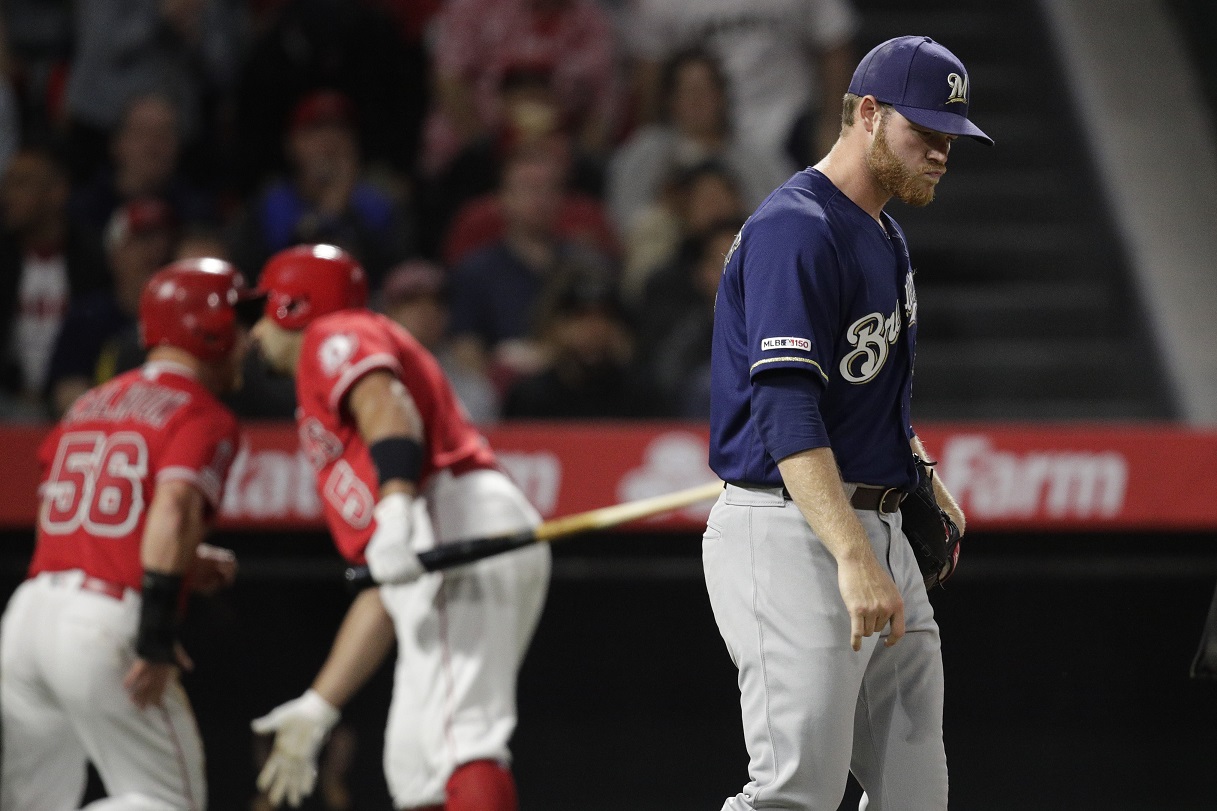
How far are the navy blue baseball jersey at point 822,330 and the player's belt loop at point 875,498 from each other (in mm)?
22

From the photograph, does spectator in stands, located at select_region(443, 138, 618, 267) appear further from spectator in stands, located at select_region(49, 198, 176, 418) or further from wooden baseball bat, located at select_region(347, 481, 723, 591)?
wooden baseball bat, located at select_region(347, 481, 723, 591)

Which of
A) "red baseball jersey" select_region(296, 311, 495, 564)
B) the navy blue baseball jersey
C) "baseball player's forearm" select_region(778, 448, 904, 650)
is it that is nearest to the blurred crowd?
"red baseball jersey" select_region(296, 311, 495, 564)

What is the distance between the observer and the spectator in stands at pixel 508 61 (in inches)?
292

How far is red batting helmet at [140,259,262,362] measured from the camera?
13.4 ft

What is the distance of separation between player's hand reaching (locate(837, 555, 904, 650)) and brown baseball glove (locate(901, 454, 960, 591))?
0.35 m

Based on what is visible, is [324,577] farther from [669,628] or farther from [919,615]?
[919,615]

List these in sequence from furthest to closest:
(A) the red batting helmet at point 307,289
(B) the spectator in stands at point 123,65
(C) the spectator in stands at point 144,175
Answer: (B) the spectator in stands at point 123,65
(C) the spectator in stands at point 144,175
(A) the red batting helmet at point 307,289

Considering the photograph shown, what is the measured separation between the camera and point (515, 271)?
6.53 m

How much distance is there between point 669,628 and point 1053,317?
2513mm

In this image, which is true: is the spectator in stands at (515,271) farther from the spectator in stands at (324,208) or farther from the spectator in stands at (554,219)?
the spectator in stands at (324,208)

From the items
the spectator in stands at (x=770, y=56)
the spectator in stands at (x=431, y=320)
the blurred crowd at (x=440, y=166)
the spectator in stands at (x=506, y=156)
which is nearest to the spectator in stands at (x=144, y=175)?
the blurred crowd at (x=440, y=166)

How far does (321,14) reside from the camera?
7.41m

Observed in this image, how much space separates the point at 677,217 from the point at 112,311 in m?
2.30

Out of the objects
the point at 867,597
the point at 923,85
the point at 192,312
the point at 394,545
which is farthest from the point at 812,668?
the point at 192,312
